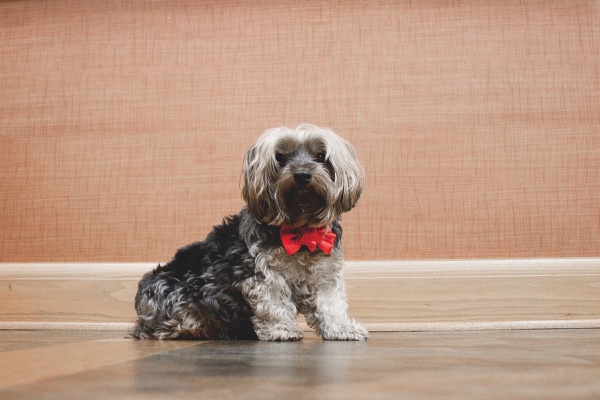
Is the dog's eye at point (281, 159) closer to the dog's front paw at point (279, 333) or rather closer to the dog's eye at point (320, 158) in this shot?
the dog's eye at point (320, 158)

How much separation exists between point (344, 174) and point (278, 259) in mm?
333

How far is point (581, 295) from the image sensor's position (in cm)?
246

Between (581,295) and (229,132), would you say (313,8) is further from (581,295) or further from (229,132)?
(581,295)

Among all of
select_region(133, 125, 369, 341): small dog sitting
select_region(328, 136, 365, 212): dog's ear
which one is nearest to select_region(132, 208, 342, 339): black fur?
select_region(133, 125, 369, 341): small dog sitting

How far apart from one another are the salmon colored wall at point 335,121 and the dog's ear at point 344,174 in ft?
2.09

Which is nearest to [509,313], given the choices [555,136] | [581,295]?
[581,295]

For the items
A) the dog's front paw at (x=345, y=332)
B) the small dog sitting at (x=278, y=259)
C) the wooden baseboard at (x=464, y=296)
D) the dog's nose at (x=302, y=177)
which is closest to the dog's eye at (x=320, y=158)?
the small dog sitting at (x=278, y=259)

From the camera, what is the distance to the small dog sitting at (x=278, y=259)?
6.32 ft

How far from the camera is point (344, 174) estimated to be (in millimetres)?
1956

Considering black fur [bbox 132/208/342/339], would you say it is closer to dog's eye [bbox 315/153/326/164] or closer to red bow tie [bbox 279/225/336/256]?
Result: red bow tie [bbox 279/225/336/256]

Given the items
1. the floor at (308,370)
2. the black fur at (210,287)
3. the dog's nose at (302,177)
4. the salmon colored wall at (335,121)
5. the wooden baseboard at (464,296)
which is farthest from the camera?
the salmon colored wall at (335,121)

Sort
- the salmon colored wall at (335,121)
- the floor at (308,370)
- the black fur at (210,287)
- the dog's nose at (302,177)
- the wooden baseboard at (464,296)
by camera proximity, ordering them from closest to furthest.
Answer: the floor at (308,370) < the dog's nose at (302,177) < the black fur at (210,287) < the wooden baseboard at (464,296) < the salmon colored wall at (335,121)

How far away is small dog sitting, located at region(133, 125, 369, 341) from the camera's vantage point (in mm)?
1927

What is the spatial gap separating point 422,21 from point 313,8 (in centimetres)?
46
